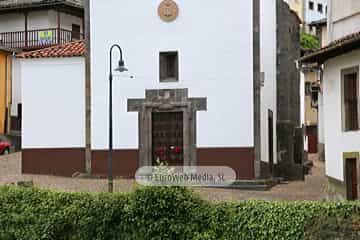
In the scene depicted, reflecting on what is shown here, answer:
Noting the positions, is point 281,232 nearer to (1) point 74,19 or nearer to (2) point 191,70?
(2) point 191,70

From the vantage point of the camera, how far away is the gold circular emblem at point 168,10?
915 inches

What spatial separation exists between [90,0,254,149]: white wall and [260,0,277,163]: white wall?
1.44 metres

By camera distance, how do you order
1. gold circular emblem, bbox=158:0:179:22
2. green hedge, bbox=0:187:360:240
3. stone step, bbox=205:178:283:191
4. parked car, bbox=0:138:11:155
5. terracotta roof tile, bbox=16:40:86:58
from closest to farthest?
green hedge, bbox=0:187:360:240, stone step, bbox=205:178:283:191, gold circular emblem, bbox=158:0:179:22, terracotta roof tile, bbox=16:40:86:58, parked car, bbox=0:138:11:155

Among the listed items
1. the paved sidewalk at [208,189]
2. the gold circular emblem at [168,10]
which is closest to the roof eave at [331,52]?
the paved sidewalk at [208,189]

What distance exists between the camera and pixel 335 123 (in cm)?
1744

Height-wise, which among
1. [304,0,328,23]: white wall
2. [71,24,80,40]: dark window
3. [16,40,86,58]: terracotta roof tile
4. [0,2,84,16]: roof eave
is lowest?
[16,40,86,58]: terracotta roof tile

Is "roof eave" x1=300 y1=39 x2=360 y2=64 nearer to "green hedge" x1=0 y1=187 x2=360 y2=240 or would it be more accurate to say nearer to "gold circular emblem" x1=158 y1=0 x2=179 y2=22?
"green hedge" x1=0 y1=187 x2=360 y2=240

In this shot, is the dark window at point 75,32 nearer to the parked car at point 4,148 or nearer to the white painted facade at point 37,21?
the white painted facade at point 37,21

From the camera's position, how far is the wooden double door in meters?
23.1

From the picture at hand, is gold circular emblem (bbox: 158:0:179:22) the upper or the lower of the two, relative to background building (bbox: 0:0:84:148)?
lower

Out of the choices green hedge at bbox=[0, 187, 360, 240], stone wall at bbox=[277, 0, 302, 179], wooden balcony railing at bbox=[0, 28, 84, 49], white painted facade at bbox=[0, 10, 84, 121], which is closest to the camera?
green hedge at bbox=[0, 187, 360, 240]

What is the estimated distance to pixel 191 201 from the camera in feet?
39.4

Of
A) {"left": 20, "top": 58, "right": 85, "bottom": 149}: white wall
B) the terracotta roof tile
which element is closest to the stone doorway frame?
{"left": 20, "top": 58, "right": 85, "bottom": 149}: white wall

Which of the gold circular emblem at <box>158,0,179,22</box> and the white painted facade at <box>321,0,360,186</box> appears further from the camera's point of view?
the gold circular emblem at <box>158,0,179,22</box>
